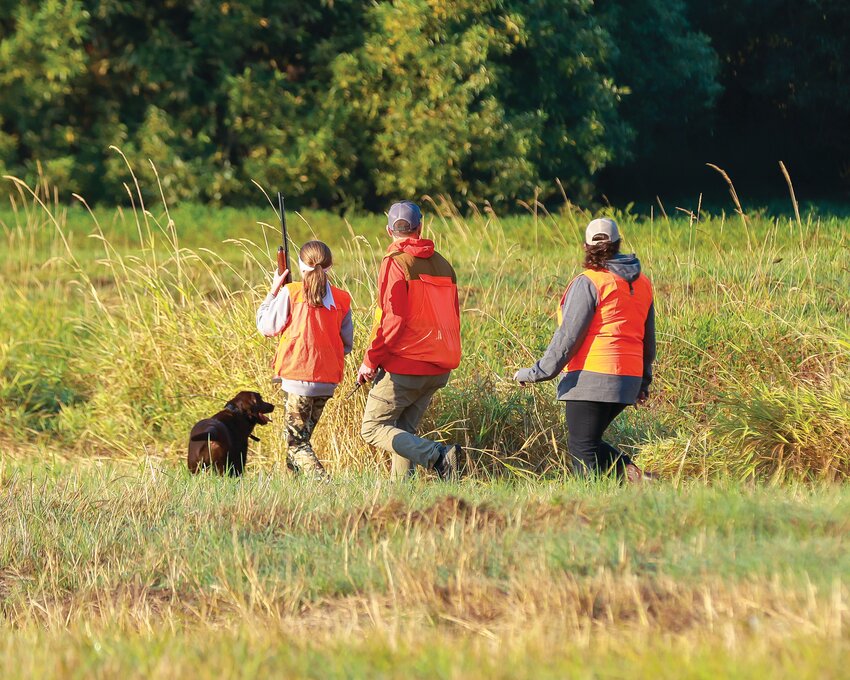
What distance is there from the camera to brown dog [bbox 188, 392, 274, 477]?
289 inches

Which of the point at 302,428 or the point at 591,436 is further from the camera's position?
the point at 302,428

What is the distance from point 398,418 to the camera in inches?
285

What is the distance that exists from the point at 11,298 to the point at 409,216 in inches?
265

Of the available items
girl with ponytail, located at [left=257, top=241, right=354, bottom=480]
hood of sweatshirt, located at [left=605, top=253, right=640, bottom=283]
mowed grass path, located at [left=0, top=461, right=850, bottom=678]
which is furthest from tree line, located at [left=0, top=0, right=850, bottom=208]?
mowed grass path, located at [left=0, top=461, right=850, bottom=678]

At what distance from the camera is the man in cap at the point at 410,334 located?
680cm

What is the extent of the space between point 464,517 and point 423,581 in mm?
879

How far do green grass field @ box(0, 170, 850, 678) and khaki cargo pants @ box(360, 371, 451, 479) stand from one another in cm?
23

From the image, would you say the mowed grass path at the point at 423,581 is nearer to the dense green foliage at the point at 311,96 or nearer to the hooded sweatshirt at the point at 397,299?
the hooded sweatshirt at the point at 397,299

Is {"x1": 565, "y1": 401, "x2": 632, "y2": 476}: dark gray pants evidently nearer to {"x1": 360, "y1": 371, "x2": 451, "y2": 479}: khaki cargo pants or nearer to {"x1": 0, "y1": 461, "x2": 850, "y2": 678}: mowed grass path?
{"x1": 0, "y1": 461, "x2": 850, "y2": 678}: mowed grass path

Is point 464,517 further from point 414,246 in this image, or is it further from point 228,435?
point 228,435

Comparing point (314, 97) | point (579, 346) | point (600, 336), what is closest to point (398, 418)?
point (579, 346)

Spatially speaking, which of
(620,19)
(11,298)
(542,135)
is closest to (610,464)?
(11,298)

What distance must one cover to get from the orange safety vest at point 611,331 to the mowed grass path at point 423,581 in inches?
25.0

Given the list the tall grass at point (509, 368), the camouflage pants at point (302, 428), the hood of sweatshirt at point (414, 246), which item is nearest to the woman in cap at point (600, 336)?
the tall grass at point (509, 368)
